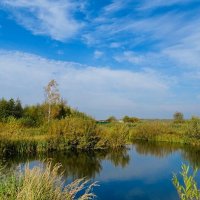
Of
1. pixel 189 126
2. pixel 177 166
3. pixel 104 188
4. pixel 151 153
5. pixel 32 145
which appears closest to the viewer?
pixel 104 188

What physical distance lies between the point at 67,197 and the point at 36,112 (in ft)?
97.5

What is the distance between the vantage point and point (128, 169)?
16.5 meters

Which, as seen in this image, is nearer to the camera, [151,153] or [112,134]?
[151,153]

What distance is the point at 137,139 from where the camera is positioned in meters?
33.3

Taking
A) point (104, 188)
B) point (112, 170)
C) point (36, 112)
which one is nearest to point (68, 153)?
point (112, 170)

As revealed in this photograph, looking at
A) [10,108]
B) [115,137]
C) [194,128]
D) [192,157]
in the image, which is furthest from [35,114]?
[192,157]

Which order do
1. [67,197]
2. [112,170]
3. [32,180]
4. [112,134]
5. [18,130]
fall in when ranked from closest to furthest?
[32,180]
[67,197]
[112,170]
[18,130]
[112,134]

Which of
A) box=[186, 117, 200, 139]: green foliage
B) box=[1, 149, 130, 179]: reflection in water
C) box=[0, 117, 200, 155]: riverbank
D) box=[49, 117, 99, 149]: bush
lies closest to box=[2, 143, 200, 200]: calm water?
box=[1, 149, 130, 179]: reflection in water

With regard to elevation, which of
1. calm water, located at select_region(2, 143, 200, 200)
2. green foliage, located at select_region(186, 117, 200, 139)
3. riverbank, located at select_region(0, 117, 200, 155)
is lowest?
calm water, located at select_region(2, 143, 200, 200)

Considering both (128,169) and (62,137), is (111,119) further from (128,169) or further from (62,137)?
(128,169)

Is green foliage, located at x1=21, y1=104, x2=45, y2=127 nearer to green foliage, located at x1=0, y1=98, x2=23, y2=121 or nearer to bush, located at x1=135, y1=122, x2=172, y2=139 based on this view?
green foliage, located at x1=0, y1=98, x2=23, y2=121

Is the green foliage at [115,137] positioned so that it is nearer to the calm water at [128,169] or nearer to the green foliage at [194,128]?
the calm water at [128,169]

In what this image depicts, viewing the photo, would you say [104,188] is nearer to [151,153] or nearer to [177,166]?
[177,166]

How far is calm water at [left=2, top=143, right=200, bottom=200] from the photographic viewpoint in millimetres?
11993
